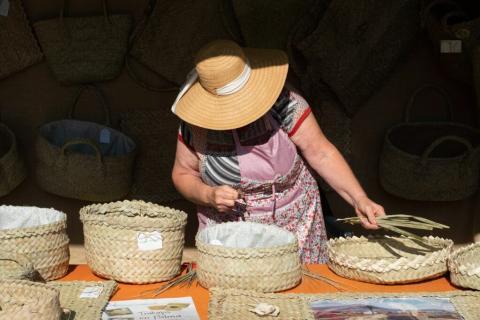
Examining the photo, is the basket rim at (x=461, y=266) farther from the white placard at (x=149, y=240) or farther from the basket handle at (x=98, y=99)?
the basket handle at (x=98, y=99)

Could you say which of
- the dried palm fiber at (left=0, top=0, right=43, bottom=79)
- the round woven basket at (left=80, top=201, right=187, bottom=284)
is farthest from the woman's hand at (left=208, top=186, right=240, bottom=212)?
the dried palm fiber at (left=0, top=0, right=43, bottom=79)

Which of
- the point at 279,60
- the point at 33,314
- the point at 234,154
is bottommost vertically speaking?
the point at 33,314

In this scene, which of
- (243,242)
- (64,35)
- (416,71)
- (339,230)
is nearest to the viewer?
(243,242)

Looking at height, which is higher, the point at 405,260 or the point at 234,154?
the point at 234,154

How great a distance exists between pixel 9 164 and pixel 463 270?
2466mm

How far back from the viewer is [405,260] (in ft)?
9.18

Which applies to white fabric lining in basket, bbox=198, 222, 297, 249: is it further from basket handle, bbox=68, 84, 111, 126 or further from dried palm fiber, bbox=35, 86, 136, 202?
basket handle, bbox=68, 84, 111, 126

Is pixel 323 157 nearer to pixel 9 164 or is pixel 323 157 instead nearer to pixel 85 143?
pixel 85 143

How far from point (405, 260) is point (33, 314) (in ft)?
3.76

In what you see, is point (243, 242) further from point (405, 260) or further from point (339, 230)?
point (339, 230)

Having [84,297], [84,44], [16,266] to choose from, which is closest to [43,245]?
[16,266]

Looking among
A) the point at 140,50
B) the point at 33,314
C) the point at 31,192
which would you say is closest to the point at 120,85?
the point at 140,50

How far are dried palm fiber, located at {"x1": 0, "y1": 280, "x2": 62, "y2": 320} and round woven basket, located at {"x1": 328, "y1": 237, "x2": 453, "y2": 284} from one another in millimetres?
945

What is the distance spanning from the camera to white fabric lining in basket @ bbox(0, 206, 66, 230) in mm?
3111
